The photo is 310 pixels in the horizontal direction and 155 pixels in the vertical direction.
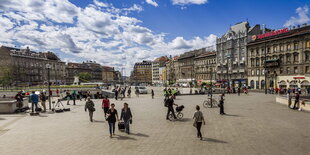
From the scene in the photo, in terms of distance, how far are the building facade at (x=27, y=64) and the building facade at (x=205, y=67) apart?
211 ft

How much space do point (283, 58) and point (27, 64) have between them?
113m

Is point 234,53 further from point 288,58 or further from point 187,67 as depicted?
point 187,67

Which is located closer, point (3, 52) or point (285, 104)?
point (285, 104)

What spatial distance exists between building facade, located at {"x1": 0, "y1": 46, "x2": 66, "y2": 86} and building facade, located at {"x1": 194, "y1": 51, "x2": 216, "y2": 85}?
64.3 m

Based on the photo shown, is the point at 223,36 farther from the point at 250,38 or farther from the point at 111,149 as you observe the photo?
the point at 111,149

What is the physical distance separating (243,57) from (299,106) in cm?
4954

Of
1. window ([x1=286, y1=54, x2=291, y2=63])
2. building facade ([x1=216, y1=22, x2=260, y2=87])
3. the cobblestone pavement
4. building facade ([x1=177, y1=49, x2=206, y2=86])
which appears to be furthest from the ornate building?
the cobblestone pavement

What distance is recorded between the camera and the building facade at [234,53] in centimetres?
6362

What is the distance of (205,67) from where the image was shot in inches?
3211

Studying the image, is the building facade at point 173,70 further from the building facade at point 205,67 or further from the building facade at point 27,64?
the building facade at point 27,64

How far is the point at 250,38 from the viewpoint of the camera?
63.0 metres

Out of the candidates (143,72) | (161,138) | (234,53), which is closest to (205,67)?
(234,53)

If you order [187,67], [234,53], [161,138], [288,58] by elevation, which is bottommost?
[161,138]

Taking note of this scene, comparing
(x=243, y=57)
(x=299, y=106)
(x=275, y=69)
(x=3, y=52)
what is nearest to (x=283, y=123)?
(x=299, y=106)
